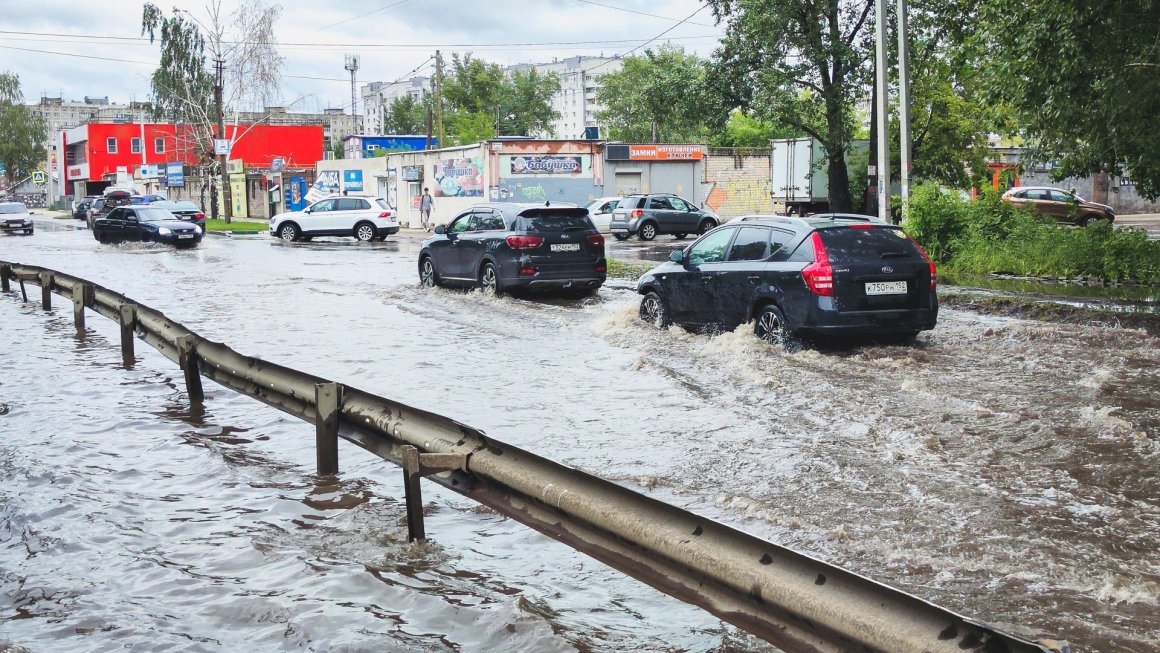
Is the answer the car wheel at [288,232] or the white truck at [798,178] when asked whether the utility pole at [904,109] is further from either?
the car wheel at [288,232]

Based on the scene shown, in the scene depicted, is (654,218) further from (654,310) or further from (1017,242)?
(654,310)

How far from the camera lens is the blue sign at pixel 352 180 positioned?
185ft

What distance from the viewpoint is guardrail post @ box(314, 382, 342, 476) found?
647 centimetres

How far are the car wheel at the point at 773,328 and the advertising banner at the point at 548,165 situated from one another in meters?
35.2

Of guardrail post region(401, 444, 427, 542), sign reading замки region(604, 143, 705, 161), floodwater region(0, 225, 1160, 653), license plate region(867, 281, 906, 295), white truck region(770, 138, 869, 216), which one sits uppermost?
sign reading замки region(604, 143, 705, 161)

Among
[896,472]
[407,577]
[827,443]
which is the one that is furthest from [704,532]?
[827,443]

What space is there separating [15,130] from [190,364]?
128 m

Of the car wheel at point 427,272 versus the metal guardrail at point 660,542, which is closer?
the metal guardrail at point 660,542

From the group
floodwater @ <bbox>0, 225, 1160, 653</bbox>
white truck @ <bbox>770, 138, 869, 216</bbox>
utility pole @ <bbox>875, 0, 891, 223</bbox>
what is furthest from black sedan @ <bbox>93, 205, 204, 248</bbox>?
floodwater @ <bbox>0, 225, 1160, 653</bbox>

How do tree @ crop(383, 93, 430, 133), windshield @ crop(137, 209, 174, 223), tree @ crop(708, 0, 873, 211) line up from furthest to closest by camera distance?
tree @ crop(383, 93, 430, 133)
windshield @ crop(137, 209, 174, 223)
tree @ crop(708, 0, 873, 211)

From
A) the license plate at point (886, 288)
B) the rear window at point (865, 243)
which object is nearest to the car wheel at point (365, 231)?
the rear window at point (865, 243)

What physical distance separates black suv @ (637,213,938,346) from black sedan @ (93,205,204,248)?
2796 centimetres

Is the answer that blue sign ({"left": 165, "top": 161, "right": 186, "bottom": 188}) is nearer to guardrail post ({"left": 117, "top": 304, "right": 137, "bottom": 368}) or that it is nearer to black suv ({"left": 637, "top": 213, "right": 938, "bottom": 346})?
guardrail post ({"left": 117, "top": 304, "right": 137, "bottom": 368})

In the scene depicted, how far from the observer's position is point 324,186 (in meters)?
58.5
